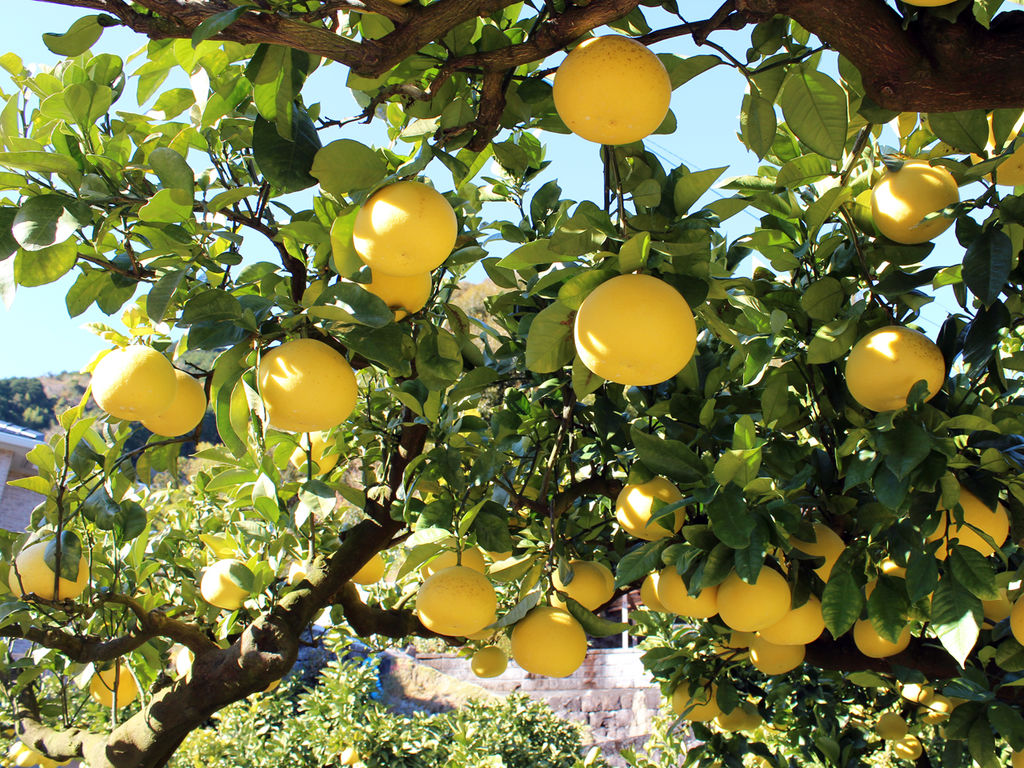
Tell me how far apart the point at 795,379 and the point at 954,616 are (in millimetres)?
498

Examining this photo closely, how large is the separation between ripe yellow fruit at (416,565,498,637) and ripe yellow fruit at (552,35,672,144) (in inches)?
31.1

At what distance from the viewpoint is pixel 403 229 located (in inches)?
36.2

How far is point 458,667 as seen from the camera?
9.41 m

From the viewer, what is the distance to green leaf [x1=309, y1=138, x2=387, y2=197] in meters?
0.96

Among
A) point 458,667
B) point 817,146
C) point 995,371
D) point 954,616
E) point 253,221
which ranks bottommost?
point 954,616

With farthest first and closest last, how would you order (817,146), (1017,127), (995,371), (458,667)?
1. (458,667)
2. (995,371)
3. (1017,127)
4. (817,146)

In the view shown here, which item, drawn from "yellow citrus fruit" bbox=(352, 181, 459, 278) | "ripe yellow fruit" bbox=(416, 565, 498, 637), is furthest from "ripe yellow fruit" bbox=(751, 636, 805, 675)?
"yellow citrus fruit" bbox=(352, 181, 459, 278)

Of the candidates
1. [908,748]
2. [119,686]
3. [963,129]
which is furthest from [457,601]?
[908,748]

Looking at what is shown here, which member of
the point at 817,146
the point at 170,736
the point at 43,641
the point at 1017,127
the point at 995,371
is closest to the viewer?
the point at 817,146

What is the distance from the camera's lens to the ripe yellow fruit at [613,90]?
0.88 meters

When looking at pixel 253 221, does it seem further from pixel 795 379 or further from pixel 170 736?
pixel 170 736

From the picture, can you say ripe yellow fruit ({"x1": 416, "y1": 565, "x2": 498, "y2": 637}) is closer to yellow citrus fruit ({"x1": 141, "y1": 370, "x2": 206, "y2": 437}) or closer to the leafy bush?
yellow citrus fruit ({"x1": 141, "y1": 370, "x2": 206, "y2": 437})

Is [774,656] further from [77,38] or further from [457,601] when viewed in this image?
[77,38]

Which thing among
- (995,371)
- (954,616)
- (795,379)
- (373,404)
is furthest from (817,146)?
(373,404)
